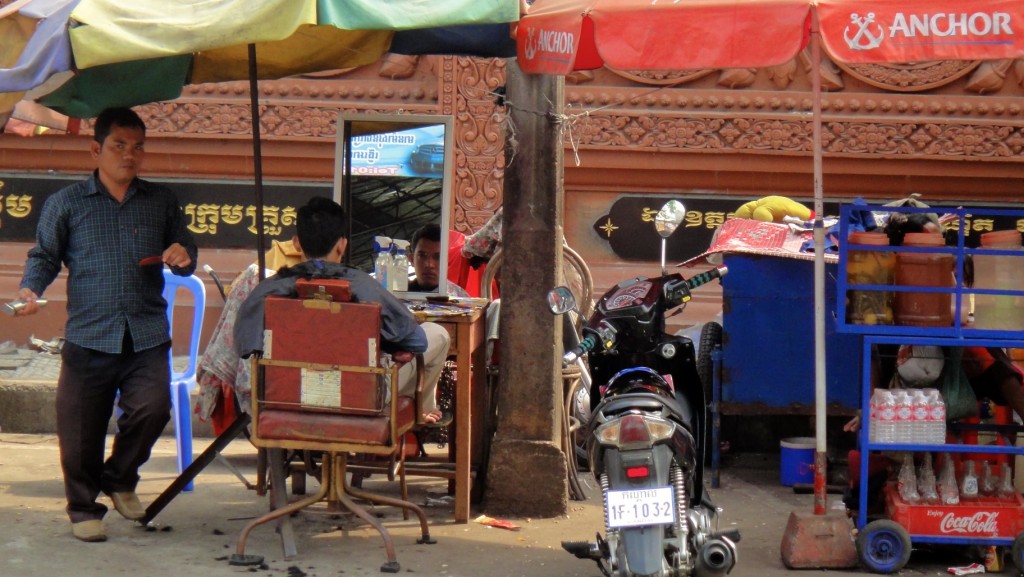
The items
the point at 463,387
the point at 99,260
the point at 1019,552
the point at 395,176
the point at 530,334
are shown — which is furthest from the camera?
the point at 395,176

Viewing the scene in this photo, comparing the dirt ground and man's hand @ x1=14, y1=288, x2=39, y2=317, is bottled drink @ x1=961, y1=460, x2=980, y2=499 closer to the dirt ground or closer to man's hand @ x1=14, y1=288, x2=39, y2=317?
the dirt ground

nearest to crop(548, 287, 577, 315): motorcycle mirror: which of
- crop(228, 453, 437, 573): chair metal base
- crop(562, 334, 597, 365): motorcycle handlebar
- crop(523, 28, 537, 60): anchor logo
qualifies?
crop(562, 334, 597, 365): motorcycle handlebar

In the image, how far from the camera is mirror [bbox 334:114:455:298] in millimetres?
6070

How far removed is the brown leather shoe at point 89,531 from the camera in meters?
5.27

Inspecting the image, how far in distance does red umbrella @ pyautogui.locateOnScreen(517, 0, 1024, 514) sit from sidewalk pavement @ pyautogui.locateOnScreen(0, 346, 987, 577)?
6.35 ft

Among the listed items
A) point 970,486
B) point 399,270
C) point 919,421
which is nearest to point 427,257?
point 399,270

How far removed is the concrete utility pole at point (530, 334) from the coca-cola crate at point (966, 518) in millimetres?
1524

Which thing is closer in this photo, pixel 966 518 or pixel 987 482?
pixel 966 518

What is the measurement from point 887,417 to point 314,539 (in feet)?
7.81

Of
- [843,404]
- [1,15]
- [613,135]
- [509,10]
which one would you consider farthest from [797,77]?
[1,15]

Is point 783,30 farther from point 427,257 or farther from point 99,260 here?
point 99,260

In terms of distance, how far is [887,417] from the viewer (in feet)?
16.7

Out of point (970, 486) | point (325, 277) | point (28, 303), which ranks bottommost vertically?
point (970, 486)

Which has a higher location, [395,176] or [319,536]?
[395,176]
